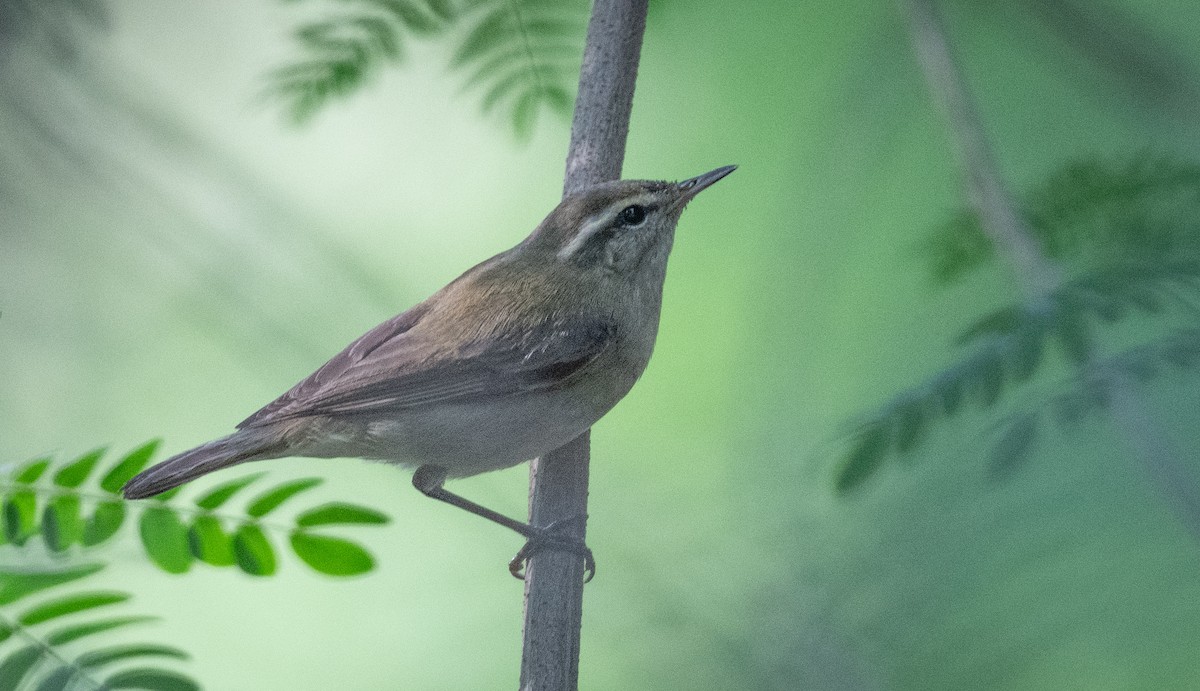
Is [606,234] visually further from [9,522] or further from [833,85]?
[9,522]

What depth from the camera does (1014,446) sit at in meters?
0.78

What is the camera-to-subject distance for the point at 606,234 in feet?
6.41

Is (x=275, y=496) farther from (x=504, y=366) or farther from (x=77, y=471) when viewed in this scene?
(x=504, y=366)

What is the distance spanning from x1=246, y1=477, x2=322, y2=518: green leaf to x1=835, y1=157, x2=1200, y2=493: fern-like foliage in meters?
0.75

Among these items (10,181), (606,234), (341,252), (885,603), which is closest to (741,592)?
(885,603)

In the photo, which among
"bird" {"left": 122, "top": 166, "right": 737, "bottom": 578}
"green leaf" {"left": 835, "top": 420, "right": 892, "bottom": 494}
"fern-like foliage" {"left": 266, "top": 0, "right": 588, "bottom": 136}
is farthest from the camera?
"fern-like foliage" {"left": 266, "top": 0, "right": 588, "bottom": 136}

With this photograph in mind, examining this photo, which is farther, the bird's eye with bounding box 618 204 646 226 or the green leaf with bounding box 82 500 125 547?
the bird's eye with bounding box 618 204 646 226

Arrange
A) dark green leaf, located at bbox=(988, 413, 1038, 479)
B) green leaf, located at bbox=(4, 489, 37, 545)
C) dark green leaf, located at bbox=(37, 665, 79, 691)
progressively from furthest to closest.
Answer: green leaf, located at bbox=(4, 489, 37, 545), dark green leaf, located at bbox=(37, 665, 79, 691), dark green leaf, located at bbox=(988, 413, 1038, 479)

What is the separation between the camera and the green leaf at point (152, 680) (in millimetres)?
1083

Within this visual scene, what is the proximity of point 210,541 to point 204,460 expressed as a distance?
44cm

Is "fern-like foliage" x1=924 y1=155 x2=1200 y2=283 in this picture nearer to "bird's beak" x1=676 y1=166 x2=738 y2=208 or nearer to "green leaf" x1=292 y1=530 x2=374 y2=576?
"bird's beak" x1=676 y1=166 x2=738 y2=208

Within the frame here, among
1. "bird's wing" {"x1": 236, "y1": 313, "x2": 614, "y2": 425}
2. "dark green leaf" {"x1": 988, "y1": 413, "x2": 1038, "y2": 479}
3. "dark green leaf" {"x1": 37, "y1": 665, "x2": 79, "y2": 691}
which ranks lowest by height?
"dark green leaf" {"x1": 37, "y1": 665, "x2": 79, "y2": 691}

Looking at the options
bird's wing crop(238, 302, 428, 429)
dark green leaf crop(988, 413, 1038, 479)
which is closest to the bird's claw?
bird's wing crop(238, 302, 428, 429)

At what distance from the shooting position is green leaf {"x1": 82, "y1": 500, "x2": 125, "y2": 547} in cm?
128
